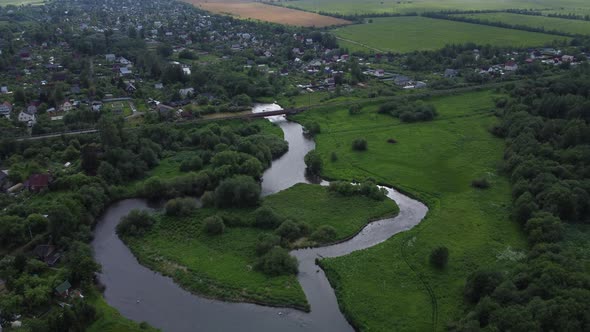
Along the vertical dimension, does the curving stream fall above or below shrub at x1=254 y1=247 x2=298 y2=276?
below

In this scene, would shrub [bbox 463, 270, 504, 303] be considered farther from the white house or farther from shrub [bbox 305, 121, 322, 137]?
the white house

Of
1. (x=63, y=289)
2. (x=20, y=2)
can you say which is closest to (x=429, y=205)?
(x=63, y=289)

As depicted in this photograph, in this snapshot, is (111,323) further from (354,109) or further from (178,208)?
(354,109)

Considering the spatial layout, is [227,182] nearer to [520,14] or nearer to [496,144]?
[496,144]

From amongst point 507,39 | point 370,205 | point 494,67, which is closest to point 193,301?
point 370,205

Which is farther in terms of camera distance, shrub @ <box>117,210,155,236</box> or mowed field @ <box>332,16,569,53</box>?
mowed field @ <box>332,16,569,53</box>

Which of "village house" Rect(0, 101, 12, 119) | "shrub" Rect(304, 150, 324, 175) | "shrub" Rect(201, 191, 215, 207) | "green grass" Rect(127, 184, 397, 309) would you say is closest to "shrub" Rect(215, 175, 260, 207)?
"shrub" Rect(201, 191, 215, 207)

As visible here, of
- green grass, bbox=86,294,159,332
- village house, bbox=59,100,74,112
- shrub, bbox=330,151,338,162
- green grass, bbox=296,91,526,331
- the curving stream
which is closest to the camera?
green grass, bbox=86,294,159,332
